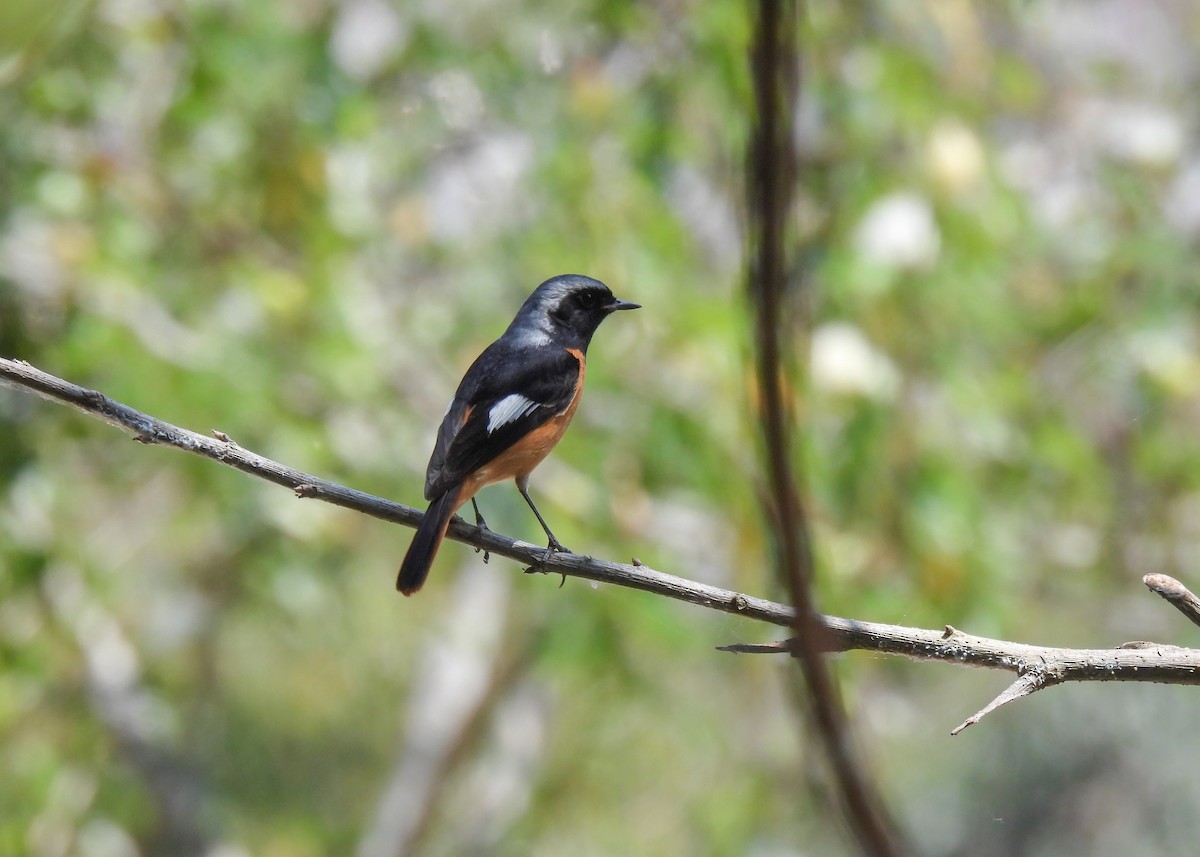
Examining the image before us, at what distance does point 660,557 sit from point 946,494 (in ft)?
3.53

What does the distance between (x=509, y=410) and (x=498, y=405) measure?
0.08 ft

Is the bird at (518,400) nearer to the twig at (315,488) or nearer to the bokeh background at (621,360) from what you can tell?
the twig at (315,488)

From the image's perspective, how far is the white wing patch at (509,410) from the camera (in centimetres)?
247

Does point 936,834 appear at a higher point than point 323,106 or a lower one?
lower

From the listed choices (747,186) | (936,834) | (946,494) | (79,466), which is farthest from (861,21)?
(747,186)

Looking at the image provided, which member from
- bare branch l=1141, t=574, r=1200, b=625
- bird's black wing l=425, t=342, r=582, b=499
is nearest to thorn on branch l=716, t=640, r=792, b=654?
bare branch l=1141, t=574, r=1200, b=625

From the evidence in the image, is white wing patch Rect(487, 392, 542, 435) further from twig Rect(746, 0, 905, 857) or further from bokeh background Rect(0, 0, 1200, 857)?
twig Rect(746, 0, 905, 857)

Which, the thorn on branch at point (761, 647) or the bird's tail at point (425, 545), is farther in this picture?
the bird's tail at point (425, 545)

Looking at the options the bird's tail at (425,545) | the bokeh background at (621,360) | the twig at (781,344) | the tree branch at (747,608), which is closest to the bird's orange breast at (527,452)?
the bird's tail at (425,545)

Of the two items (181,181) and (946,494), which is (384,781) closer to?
(181,181)

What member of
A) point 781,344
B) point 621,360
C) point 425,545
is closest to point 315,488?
point 425,545

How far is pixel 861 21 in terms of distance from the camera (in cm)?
560

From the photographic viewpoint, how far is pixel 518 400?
2.53 m

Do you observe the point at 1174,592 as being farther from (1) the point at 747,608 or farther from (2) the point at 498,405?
(2) the point at 498,405
